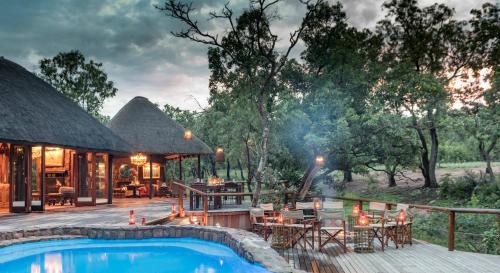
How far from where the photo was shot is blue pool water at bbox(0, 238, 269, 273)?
7.60 m

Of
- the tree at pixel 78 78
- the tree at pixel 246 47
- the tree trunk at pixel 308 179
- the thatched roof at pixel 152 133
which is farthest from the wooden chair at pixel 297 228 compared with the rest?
the tree at pixel 78 78

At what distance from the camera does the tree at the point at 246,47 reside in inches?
551

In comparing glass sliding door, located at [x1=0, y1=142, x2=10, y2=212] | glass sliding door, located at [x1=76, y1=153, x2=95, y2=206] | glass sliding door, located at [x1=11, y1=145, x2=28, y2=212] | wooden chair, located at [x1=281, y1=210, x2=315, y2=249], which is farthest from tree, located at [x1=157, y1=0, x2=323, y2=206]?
A: glass sliding door, located at [x1=0, y1=142, x2=10, y2=212]

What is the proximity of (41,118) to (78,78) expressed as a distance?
1631 cm

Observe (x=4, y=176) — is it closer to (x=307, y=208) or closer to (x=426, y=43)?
(x=307, y=208)

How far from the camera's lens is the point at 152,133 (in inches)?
777

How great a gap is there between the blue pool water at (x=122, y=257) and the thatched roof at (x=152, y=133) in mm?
9872

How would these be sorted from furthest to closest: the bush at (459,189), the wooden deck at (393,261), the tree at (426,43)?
1. the tree at (426,43)
2. the bush at (459,189)
3. the wooden deck at (393,261)

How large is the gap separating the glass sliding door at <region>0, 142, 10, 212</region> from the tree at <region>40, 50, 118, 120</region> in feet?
45.8

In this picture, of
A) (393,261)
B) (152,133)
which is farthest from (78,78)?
(393,261)

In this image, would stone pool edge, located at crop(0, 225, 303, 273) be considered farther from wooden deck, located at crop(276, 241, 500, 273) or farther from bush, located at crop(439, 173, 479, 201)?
bush, located at crop(439, 173, 479, 201)

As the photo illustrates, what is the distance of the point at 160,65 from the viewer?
24.0 m

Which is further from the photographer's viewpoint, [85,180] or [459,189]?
[459,189]

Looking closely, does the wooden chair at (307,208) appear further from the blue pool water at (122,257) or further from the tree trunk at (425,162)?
the tree trunk at (425,162)
